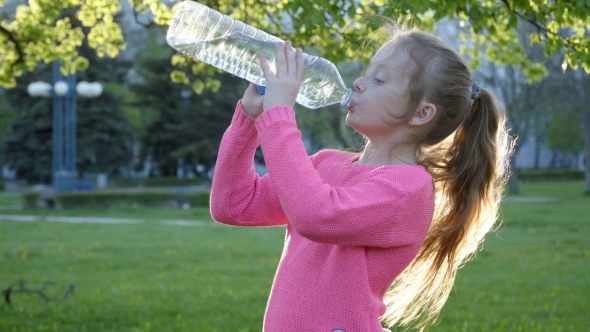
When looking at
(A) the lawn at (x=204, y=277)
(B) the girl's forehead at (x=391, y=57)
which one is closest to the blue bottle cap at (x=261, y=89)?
(B) the girl's forehead at (x=391, y=57)

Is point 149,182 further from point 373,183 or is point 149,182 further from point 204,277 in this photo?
point 373,183

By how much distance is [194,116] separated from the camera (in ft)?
128

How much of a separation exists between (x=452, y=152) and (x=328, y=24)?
8.83ft

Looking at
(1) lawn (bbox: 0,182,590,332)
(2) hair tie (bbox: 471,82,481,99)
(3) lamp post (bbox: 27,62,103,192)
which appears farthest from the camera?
(3) lamp post (bbox: 27,62,103,192)

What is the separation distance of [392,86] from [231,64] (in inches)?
32.8

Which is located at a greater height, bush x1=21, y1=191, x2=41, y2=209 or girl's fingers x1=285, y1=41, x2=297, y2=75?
girl's fingers x1=285, y1=41, x2=297, y2=75

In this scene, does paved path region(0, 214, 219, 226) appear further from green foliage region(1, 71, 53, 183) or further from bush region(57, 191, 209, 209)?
green foliage region(1, 71, 53, 183)

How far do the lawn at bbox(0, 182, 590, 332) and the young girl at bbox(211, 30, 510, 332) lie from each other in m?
2.18

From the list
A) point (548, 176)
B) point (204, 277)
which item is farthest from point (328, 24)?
point (548, 176)

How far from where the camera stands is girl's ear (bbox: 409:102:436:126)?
215cm

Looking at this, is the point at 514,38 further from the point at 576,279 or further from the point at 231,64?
the point at 231,64

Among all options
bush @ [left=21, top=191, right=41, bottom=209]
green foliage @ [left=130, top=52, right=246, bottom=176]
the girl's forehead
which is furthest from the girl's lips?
green foliage @ [left=130, top=52, right=246, bottom=176]

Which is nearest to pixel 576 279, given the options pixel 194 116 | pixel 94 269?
pixel 94 269

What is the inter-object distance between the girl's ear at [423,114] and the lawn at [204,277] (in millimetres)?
2409
